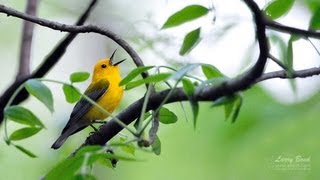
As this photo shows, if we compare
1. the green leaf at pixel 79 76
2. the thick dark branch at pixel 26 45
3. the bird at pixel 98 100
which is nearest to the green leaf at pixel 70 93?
the green leaf at pixel 79 76

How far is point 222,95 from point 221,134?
2.79 feet

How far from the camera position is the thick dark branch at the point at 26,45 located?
5.92 feet

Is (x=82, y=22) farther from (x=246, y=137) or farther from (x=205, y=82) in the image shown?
(x=205, y=82)

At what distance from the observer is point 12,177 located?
122 inches

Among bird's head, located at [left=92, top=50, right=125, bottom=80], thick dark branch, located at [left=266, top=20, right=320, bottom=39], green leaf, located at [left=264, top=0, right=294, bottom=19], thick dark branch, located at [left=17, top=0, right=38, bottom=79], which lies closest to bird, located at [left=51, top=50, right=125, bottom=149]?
bird's head, located at [left=92, top=50, right=125, bottom=80]

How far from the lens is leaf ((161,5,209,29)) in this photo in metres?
0.69

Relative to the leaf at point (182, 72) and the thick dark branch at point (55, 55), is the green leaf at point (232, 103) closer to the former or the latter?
the leaf at point (182, 72)

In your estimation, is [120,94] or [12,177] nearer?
[120,94]

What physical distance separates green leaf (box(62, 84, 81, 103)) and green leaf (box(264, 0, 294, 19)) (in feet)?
0.88

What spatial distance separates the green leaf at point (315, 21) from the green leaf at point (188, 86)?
0.14 meters

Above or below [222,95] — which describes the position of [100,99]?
below

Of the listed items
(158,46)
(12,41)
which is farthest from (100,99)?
(12,41)

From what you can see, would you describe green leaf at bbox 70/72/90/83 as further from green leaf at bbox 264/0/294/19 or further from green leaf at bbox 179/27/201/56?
green leaf at bbox 264/0/294/19

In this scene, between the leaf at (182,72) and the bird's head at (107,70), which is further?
the bird's head at (107,70)
